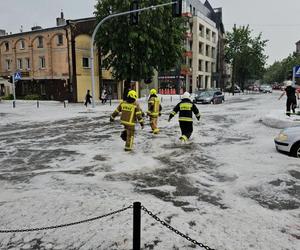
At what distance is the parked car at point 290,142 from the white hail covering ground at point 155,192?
27cm

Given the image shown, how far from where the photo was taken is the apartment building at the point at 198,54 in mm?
53906

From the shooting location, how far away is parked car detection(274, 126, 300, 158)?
8641 millimetres

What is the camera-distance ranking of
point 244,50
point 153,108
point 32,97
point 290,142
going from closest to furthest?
1. point 290,142
2. point 153,108
3. point 32,97
4. point 244,50

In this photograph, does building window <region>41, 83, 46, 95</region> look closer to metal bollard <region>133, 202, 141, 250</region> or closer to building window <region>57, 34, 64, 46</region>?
building window <region>57, 34, 64, 46</region>

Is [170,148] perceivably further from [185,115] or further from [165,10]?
[165,10]

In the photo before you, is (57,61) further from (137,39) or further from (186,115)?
(186,115)

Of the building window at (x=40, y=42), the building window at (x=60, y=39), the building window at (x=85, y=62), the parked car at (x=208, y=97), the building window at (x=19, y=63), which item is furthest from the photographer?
the building window at (x=19, y=63)

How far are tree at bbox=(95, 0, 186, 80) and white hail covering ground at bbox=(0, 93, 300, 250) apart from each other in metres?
18.8

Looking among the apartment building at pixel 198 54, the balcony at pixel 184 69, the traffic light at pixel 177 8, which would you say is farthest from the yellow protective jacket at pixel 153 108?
the balcony at pixel 184 69

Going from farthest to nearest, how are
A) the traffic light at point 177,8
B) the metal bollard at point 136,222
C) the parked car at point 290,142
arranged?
→ the traffic light at point 177,8 → the parked car at point 290,142 → the metal bollard at point 136,222

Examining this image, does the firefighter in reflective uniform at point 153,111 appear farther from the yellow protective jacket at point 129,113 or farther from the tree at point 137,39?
the tree at point 137,39

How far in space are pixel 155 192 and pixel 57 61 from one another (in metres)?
32.1

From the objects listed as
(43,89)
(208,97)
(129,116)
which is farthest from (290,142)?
(43,89)

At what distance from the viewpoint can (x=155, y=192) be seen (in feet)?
20.2
